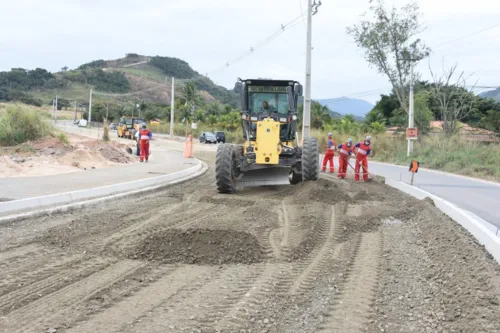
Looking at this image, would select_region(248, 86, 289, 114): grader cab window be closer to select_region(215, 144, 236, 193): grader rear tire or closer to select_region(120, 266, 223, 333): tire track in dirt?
select_region(215, 144, 236, 193): grader rear tire

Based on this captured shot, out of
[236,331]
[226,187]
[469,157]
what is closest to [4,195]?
[226,187]

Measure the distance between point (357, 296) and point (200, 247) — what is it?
2.41 meters

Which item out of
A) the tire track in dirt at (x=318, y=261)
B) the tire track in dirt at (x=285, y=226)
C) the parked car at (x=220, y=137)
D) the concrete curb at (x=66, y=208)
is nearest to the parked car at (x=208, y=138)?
the parked car at (x=220, y=137)

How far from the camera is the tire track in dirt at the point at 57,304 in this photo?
4.07 meters

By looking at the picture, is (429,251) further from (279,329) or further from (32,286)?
(32,286)

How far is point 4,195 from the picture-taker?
33.0 feet

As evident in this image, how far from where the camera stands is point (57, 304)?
454 cm

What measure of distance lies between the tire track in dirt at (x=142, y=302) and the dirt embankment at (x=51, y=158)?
10.5 m

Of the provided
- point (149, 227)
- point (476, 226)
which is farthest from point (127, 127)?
point (476, 226)

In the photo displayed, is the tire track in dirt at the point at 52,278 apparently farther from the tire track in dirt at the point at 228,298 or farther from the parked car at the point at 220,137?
the parked car at the point at 220,137

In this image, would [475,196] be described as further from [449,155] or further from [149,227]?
[449,155]

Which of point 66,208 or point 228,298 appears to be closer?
point 228,298

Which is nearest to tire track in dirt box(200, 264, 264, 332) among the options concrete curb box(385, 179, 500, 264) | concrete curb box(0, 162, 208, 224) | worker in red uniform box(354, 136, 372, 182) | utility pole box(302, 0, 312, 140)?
concrete curb box(385, 179, 500, 264)

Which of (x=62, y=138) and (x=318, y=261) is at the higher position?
Result: (x=62, y=138)
